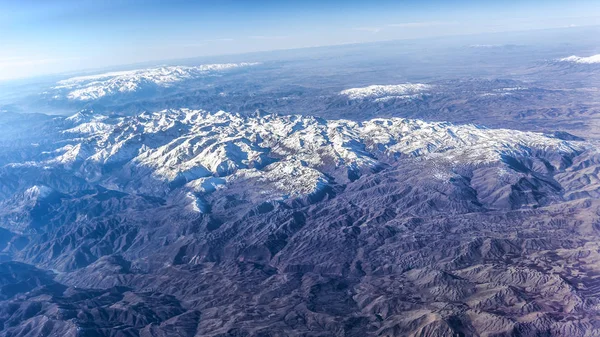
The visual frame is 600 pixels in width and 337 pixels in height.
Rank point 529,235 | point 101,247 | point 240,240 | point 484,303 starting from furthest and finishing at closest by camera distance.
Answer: point 101,247 → point 240,240 → point 529,235 → point 484,303

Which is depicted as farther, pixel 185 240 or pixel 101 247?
pixel 101 247

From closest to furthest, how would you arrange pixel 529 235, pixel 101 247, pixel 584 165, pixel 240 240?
pixel 529 235
pixel 240 240
pixel 101 247
pixel 584 165

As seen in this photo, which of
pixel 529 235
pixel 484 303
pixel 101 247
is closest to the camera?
pixel 484 303

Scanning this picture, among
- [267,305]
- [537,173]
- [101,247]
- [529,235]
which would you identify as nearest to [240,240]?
[267,305]

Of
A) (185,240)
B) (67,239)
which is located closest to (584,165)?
(185,240)

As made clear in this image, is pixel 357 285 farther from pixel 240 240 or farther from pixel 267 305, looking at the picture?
pixel 240 240

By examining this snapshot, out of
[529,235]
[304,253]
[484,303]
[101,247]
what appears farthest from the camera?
[101,247]

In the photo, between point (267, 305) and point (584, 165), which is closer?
point (267, 305)

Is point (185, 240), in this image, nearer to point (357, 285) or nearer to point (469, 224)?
point (357, 285)
